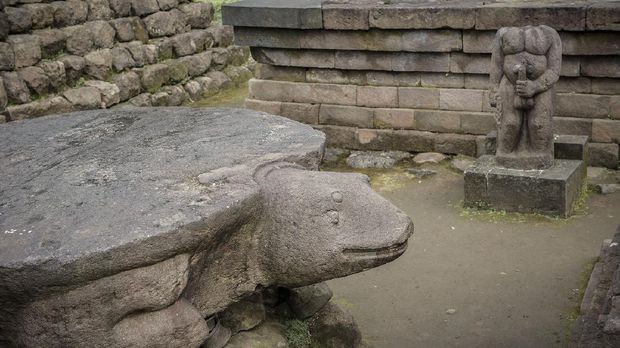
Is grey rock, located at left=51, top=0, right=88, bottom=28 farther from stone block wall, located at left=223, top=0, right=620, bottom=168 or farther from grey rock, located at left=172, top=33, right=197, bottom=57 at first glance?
stone block wall, located at left=223, top=0, right=620, bottom=168

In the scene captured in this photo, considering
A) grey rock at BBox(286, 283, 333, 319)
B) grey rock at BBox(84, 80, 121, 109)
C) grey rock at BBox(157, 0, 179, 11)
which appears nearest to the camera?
grey rock at BBox(286, 283, 333, 319)

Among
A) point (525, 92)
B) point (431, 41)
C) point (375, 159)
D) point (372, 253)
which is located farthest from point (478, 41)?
point (372, 253)

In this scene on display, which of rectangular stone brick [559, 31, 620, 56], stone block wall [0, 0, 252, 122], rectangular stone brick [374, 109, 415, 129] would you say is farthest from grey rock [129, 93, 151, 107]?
rectangular stone brick [559, 31, 620, 56]

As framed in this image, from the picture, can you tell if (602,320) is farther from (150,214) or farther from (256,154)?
(150,214)

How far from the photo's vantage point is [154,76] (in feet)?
38.5

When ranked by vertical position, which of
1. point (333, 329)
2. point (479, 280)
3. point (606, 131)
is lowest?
point (479, 280)

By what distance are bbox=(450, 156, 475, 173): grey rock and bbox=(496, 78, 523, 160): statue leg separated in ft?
3.75

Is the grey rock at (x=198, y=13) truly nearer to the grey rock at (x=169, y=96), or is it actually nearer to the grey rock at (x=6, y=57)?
the grey rock at (x=169, y=96)

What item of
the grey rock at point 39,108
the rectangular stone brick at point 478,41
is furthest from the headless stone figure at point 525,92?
the grey rock at point 39,108

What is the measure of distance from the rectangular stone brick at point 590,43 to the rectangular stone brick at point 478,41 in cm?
74

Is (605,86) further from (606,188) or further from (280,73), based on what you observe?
(280,73)

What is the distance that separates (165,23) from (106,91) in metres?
1.88

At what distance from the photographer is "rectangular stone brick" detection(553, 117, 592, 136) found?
28.3 feet

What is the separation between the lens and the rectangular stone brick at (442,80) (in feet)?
30.4
